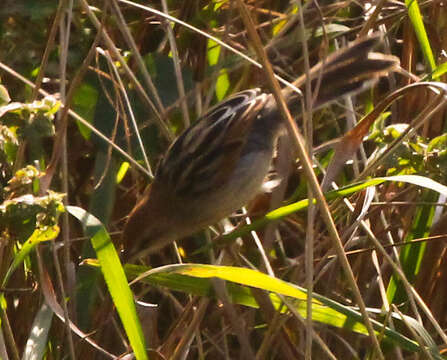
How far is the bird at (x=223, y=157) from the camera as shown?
2.04 meters

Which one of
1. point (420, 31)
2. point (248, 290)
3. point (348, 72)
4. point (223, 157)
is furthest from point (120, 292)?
point (420, 31)

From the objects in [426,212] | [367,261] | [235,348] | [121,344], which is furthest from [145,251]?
[426,212]

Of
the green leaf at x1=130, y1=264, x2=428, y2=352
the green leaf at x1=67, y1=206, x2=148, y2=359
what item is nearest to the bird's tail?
the green leaf at x1=130, y1=264, x2=428, y2=352

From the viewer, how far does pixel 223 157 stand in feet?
7.10

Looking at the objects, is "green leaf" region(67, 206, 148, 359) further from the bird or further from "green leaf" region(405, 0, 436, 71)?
"green leaf" region(405, 0, 436, 71)

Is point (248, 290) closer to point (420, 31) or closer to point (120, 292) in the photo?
point (120, 292)

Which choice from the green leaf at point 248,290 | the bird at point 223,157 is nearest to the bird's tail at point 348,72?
the bird at point 223,157

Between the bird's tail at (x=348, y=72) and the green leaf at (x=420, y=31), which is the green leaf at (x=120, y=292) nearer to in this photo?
the bird's tail at (x=348, y=72)

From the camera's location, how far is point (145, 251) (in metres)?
2.02

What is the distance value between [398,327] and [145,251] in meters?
0.63

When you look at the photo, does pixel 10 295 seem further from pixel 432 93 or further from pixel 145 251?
pixel 432 93

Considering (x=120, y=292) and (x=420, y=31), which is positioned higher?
(x=420, y=31)

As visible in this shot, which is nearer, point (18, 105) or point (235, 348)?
point (18, 105)

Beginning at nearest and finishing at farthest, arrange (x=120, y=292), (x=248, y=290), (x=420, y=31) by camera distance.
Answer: (x=120, y=292), (x=248, y=290), (x=420, y=31)
